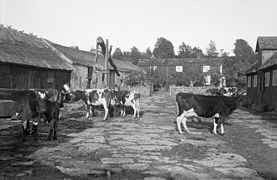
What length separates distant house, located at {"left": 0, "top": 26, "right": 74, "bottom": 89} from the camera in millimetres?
20828

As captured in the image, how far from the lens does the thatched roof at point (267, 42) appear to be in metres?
24.2

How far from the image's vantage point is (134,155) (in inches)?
280

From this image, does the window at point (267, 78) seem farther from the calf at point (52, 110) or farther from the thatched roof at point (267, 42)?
the calf at point (52, 110)

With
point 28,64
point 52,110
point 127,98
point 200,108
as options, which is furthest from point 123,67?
point 52,110

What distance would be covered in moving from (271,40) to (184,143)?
20681 mm

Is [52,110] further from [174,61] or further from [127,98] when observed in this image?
[174,61]

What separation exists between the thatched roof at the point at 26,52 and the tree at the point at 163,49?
119 meters

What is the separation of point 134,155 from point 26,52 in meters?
19.7

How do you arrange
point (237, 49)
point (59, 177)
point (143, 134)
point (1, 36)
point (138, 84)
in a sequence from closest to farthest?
1. point (59, 177)
2. point (143, 134)
3. point (1, 36)
4. point (138, 84)
5. point (237, 49)

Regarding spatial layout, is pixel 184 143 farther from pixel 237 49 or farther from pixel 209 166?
pixel 237 49

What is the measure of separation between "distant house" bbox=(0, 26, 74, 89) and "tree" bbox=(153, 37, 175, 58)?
120 meters

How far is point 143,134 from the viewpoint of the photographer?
1045 centimetres

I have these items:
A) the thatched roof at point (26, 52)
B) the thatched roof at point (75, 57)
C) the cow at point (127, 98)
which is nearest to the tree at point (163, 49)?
the thatched roof at point (75, 57)

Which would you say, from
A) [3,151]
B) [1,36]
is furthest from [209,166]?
[1,36]
